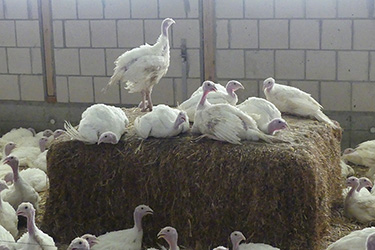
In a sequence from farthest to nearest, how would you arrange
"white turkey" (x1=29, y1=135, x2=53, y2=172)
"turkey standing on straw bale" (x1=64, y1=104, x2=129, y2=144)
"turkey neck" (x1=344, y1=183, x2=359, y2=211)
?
"white turkey" (x1=29, y1=135, x2=53, y2=172) → "turkey neck" (x1=344, y1=183, x2=359, y2=211) → "turkey standing on straw bale" (x1=64, y1=104, x2=129, y2=144)

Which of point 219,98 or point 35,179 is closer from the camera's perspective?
point 219,98

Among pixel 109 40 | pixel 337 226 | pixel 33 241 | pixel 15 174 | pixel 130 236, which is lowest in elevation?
pixel 337 226

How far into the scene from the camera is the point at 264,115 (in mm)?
4734

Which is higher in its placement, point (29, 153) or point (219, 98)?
point (219, 98)

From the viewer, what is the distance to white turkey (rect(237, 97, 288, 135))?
455cm

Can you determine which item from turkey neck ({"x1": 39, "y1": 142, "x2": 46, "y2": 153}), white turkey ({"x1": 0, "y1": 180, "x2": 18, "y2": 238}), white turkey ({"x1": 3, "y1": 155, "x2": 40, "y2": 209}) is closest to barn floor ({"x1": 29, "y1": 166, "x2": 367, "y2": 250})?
white turkey ({"x1": 3, "y1": 155, "x2": 40, "y2": 209})

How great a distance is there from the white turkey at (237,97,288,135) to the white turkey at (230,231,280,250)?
79cm

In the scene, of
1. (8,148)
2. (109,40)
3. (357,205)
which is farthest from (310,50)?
(8,148)

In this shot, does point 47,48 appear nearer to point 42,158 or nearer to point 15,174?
point 42,158

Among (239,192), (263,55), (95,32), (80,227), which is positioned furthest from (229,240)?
(95,32)

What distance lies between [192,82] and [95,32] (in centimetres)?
122

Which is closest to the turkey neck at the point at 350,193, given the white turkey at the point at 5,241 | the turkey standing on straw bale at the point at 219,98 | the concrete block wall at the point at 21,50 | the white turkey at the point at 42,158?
the turkey standing on straw bale at the point at 219,98

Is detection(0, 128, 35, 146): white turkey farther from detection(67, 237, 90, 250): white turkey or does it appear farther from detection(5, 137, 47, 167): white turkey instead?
detection(67, 237, 90, 250): white turkey

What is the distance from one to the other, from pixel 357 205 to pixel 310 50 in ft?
7.51
